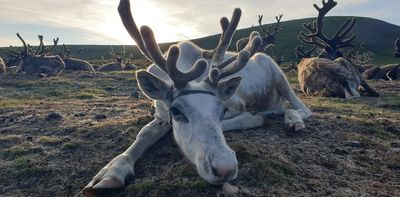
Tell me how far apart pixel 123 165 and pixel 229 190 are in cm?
113

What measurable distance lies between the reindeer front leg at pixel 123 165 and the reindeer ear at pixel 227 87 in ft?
2.81

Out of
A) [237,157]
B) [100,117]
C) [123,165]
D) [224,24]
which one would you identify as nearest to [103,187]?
[123,165]

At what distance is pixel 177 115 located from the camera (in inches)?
159

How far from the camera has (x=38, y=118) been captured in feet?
24.7

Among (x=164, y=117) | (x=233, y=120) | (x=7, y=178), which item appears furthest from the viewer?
(x=233, y=120)

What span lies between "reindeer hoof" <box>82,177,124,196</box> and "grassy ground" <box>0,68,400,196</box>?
0.07 m

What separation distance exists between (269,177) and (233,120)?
5.51 ft

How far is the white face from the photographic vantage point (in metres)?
3.32

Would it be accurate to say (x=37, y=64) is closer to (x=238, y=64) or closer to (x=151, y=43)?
(x=151, y=43)

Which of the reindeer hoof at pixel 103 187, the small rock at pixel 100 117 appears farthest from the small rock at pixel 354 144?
the small rock at pixel 100 117

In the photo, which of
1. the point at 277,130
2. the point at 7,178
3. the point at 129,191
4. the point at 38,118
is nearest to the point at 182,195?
the point at 129,191

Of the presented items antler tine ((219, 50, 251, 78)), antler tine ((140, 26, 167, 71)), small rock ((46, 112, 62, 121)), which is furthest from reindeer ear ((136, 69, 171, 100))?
small rock ((46, 112, 62, 121))

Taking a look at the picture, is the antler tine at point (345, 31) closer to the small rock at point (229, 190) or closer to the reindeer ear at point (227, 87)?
the reindeer ear at point (227, 87)

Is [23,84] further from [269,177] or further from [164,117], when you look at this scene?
[269,177]
